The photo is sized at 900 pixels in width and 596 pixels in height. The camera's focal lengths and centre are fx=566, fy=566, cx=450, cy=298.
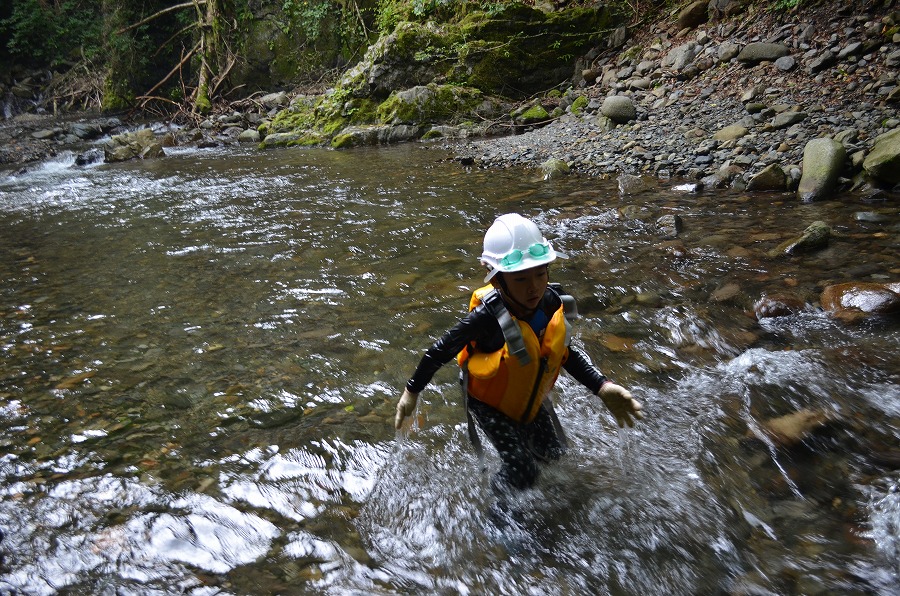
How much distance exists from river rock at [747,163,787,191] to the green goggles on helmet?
547cm

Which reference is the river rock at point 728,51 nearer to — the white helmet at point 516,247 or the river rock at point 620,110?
the river rock at point 620,110

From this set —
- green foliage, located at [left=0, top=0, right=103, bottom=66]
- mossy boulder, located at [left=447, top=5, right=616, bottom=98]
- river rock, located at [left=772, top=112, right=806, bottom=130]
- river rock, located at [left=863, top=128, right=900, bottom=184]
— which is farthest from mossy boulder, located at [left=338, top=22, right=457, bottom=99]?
green foliage, located at [left=0, top=0, right=103, bottom=66]

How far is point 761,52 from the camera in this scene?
9.39 m

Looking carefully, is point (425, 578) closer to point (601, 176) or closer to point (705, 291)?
point (705, 291)

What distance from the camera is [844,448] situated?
9.04ft

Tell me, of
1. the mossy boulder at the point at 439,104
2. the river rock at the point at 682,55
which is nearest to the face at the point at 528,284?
the river rock at the point at 682,55

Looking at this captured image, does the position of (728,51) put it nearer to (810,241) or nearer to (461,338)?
(810,241)

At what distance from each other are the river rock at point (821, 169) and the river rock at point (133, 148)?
1486 cm

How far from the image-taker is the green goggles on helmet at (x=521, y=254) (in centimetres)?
229

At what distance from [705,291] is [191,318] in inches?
165

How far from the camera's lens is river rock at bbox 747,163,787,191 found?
6.51 meters

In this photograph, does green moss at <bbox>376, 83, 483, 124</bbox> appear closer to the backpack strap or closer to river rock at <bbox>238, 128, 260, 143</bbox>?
river rock at <bbox>238, 128, 260, 143</bbox>

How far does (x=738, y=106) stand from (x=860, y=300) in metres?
5.71

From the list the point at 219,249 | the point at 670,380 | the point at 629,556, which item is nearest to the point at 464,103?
the point at 219,249
